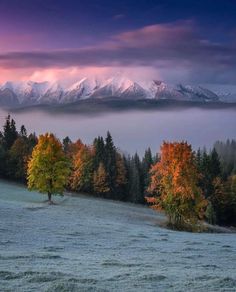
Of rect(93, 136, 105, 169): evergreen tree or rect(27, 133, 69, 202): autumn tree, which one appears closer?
rect(27, 133, 69, 202): autumn tree

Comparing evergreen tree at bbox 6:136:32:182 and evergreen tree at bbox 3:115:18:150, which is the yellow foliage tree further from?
evergreen tree at bbox 3:115:18:150

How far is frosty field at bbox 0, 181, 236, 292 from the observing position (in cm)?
1800

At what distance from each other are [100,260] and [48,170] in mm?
53093

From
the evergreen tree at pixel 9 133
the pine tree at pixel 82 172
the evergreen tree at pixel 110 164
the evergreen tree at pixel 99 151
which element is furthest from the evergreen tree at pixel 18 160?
the evergreen tree at pixel 110 164

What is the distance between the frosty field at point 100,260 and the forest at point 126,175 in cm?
1751

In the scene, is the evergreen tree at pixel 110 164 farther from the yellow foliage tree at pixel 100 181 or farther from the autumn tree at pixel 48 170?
the autumn tree at pixel 48 170

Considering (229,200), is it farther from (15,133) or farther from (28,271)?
(28,271)

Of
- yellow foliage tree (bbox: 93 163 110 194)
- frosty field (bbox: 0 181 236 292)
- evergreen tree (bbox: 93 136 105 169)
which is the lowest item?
yellow foliage tree (bbox: 93 163 110 194)

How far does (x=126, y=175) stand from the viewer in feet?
423

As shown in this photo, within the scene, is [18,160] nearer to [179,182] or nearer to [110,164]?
[110,164]

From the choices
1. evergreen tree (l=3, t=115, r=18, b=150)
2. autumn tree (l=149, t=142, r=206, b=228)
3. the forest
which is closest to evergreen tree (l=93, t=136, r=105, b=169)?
the forest

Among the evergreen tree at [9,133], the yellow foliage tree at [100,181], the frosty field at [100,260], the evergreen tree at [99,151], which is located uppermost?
the evergreen tree at [9,133]

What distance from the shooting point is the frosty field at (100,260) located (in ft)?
59.1

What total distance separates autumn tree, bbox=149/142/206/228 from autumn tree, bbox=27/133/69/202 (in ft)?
67.0
